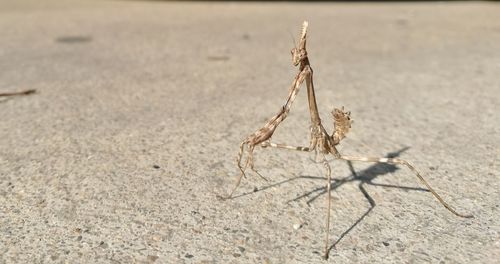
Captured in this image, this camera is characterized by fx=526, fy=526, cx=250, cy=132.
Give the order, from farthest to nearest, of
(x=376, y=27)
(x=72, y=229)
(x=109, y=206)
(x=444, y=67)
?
(x=376, y=27) → (x=444, y=67) → (x=109, y=206) → (x=72, y=229)

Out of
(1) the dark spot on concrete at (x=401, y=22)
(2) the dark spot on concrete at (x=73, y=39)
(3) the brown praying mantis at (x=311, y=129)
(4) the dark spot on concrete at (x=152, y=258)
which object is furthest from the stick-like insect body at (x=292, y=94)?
(1) the dark spot on concrete at (x=401, y=22)

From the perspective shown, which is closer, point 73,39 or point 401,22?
point 73,39

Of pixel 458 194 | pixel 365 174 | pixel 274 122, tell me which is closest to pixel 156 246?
pixel 274 122

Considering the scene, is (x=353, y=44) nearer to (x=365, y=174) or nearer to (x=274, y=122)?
(x=365, y=174)

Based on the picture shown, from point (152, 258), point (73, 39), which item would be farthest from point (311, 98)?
point (73, 39)

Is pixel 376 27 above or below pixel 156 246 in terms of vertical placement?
above

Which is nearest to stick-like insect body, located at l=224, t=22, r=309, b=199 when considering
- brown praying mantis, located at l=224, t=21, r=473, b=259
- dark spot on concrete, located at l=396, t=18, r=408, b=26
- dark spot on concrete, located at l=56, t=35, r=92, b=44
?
brown praying mantis, located at l=224, t=21, r=473, b=259

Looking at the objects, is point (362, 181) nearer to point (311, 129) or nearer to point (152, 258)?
point (311, 129)

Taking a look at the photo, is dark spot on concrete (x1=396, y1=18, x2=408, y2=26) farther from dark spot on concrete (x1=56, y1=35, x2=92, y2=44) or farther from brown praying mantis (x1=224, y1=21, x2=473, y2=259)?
brown praying mantis (x1=224, y1=21, x2=473, y2=259)

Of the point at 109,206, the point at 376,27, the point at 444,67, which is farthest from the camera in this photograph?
the point at 376,27
